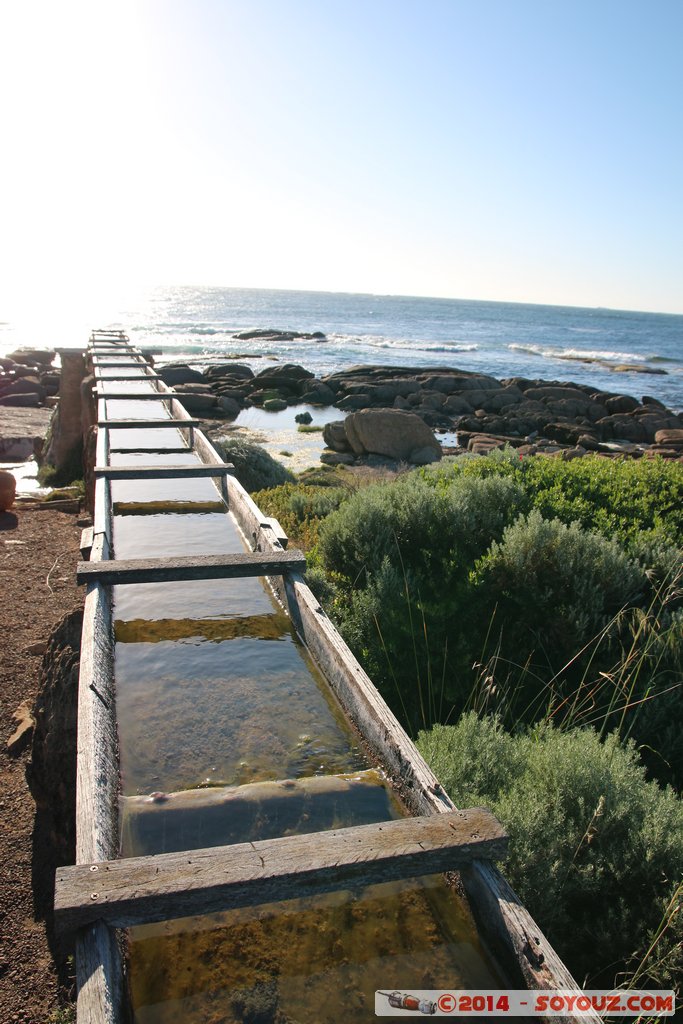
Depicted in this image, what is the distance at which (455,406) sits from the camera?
26.0 metres

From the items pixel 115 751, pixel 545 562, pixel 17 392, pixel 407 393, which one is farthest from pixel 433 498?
pixel 407 393

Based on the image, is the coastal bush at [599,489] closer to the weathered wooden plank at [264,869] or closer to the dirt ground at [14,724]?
the weathered wooden plank at [264,869]

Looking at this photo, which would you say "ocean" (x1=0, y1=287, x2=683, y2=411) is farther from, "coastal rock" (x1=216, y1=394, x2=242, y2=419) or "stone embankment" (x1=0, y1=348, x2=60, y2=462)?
"coastal rock" (x1=216, y1=394, x2=242, y2=419)

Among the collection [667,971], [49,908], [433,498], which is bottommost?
[49,908]

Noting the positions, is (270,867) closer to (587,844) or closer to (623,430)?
(587,844)

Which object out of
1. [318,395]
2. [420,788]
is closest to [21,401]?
[318,395]

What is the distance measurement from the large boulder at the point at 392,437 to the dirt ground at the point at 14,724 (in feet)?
26.8

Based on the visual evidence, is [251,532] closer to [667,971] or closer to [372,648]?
[372,648]

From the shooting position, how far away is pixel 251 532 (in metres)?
5.48

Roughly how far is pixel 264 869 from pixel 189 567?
2342mm

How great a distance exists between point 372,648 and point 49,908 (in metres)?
2.40

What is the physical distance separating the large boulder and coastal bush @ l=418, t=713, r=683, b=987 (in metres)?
13.2

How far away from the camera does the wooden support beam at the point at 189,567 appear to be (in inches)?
159

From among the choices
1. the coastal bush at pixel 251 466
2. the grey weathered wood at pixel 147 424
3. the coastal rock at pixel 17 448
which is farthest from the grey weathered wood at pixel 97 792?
the coastal rock at pixel 17 448
